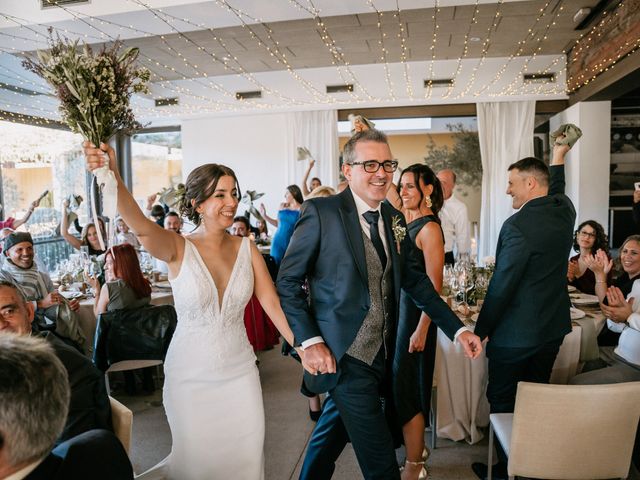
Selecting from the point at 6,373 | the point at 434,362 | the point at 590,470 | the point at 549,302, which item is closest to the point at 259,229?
the point at 434,362

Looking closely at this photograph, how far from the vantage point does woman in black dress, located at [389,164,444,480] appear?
251 centimetres

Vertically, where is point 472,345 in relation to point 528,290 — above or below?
below

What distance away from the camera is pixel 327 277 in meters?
1.97

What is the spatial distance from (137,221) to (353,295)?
882mm

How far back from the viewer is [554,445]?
79.9 inches

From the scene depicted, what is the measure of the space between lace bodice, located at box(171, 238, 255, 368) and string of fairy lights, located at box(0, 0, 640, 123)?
3478 mm

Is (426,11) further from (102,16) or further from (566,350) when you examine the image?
(566,350)

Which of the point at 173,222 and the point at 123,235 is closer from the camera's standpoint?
the point at 173,222

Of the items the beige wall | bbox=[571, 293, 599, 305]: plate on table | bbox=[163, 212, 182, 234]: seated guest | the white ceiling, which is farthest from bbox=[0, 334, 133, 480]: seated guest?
the beige wall

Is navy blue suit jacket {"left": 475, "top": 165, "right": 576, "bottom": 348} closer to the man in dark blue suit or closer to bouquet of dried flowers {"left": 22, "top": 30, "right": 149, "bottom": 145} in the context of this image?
the man in dark blue suit

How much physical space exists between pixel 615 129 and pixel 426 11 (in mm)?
4281

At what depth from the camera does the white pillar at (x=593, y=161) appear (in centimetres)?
769

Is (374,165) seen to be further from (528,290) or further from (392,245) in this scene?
(528,290)

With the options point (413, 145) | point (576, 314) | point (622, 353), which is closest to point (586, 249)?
point (576, 314)
